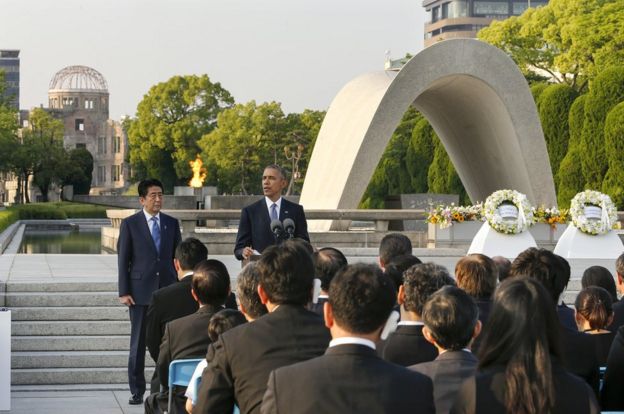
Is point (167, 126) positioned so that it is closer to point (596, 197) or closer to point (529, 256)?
point (596, 197)

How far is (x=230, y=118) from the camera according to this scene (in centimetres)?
6538

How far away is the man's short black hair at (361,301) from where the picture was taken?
3598 millimetres

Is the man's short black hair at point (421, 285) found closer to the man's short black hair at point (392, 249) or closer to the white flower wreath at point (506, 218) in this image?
the man's short black hair at point (392, 249)

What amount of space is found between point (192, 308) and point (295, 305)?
283 centimetres

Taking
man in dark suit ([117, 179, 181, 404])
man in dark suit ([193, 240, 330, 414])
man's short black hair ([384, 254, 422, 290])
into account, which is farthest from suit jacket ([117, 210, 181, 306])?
man in dark suit ([193, 240, 330, 414])

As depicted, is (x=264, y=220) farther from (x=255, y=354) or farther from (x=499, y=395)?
(x=499, y=395)

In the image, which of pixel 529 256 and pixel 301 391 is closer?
pixel 301 391

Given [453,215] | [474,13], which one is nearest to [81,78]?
[474,13]

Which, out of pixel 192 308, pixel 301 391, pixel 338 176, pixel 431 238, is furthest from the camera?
pixel 338 176

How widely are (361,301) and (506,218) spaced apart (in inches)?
529

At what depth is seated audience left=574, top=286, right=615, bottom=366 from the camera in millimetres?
5980

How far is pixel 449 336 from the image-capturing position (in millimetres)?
→ 4105

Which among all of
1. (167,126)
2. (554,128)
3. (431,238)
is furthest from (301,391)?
(167,126)

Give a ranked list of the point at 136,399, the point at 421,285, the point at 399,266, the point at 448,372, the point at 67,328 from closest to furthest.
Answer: the point at 448,372 < the point at 421,285 < the point at 399,266 < the point at 136,399 < the point at 67,328
